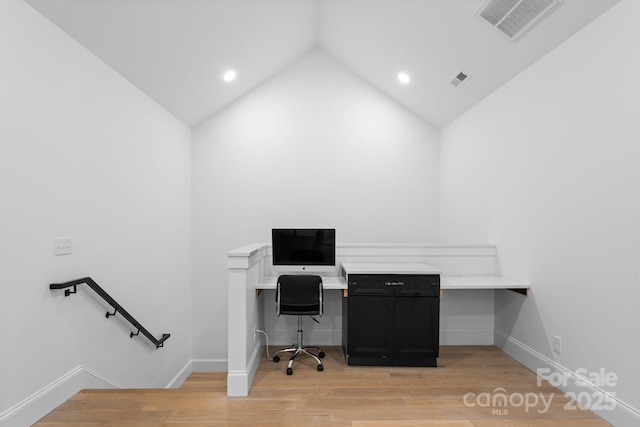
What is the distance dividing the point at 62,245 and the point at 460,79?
4.09 m

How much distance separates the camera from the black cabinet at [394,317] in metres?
3.12

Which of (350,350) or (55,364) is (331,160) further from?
(55,364)

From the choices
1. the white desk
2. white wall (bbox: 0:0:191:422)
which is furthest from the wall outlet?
the white desk

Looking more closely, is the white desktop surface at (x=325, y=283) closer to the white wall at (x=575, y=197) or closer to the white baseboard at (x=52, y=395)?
the white baseboard at (x=52, y=395)

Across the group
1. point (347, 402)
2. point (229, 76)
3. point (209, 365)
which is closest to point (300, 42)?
point (229, 76)

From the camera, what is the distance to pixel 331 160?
5.13m

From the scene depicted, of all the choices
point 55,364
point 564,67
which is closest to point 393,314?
point 564,67

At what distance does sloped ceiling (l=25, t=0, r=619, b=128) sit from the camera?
269cm

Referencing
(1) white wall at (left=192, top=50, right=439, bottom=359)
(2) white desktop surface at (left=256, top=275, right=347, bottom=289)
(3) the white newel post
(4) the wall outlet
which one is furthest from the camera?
(1) white wall at (left=192, top=50, right=439, bottom=359)

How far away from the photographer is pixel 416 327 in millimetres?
3119

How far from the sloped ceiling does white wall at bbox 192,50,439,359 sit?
270 mm

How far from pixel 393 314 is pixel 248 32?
132 inches

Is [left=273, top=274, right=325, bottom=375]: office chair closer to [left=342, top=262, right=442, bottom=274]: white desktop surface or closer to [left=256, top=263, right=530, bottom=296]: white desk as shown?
[left=256, top=263, right=530, bottom=296]: white desk

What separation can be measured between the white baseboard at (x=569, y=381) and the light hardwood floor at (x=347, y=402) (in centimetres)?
8
